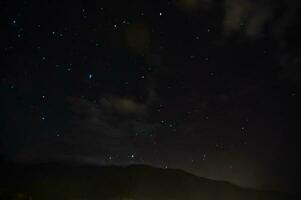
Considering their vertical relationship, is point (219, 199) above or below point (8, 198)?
above

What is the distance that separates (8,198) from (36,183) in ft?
518

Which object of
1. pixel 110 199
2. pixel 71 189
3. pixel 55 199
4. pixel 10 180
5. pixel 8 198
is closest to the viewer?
pixel 8 198

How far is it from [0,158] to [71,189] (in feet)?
172

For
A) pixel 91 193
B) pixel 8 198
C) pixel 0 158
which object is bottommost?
pixel 8 198

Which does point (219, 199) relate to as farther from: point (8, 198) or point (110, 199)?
point (8, 198)

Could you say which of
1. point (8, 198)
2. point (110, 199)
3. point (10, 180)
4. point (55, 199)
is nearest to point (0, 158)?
point (10, 180)

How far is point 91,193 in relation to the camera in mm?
176625

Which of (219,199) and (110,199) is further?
(219,199)

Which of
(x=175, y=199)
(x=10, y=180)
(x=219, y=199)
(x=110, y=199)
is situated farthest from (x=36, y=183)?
(x=219, y=199)

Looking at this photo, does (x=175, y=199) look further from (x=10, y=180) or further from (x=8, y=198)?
(x=8, y=198)

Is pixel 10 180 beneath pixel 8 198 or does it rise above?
above

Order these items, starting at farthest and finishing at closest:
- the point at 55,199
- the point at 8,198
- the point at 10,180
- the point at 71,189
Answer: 1. the point at 10,180
2. the point at 71,189
3. the point at 55,199
4. the point at 8,198

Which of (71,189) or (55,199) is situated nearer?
(55,199)

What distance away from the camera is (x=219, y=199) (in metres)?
199
